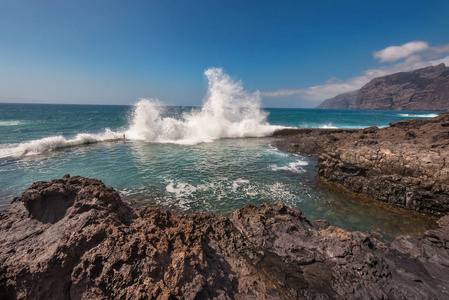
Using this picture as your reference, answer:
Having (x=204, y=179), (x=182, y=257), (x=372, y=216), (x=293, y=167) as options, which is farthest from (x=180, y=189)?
(x=372, y=216)

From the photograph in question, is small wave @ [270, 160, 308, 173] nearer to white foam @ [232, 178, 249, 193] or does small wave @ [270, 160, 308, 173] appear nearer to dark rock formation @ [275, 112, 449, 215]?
dark rock formation @ [275, 112, 449, 215]

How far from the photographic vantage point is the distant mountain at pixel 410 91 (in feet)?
443

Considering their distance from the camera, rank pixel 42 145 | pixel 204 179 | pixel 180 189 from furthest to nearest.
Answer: pixel 42 145
pixel 204 179
pixel 180 189

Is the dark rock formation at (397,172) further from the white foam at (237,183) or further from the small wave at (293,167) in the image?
the white foam at (237,183)

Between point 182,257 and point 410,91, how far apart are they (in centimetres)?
22074

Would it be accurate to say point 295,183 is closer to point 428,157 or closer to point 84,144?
point 428,157

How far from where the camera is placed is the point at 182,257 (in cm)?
278

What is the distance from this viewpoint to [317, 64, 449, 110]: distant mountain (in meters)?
135

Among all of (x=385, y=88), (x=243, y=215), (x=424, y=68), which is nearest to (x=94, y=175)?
(x=243, y=215)

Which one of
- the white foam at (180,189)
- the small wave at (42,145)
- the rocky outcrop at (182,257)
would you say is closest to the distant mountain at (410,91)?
the rocky outcrop at (182,257)

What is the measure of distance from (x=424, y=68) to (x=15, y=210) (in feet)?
885

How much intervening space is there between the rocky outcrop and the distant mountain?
633 ft

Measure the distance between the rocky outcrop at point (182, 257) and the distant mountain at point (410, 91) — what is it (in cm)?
19283

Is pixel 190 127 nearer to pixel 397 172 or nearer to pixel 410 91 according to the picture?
pixel 397 172
